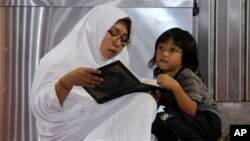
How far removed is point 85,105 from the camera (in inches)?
72.2

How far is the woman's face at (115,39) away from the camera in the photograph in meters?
1.84

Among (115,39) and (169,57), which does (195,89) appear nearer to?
(169,57)

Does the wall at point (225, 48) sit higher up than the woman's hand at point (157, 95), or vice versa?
the wall at point (225, 48)

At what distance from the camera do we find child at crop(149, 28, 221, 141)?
1752mm

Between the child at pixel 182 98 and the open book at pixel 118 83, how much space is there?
124mm

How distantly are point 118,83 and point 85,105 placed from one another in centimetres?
27

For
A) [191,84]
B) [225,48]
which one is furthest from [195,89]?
[225,48]

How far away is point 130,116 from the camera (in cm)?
168

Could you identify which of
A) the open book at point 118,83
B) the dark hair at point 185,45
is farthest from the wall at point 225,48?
the open book at point 118,83

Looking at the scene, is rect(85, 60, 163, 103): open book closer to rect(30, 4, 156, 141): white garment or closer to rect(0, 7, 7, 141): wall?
rect(30, 4, 156, 141): white garment

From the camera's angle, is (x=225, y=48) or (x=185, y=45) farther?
(x=225, y=48)

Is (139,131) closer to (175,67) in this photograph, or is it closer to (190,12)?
(175,67)

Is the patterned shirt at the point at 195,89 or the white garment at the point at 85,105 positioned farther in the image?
the patterned shirt at the point at 195,89

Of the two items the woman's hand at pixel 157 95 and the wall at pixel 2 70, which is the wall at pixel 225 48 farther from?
the wall at pixel 2 70
